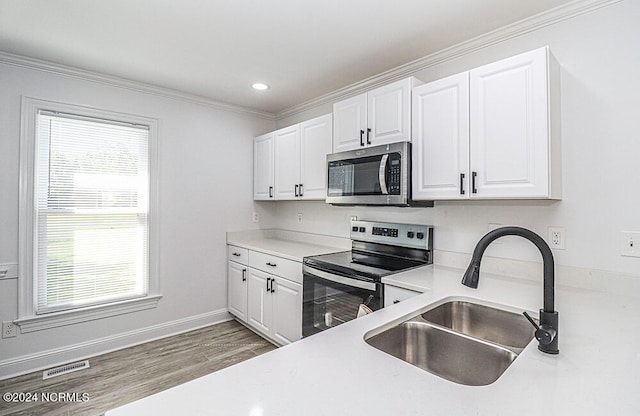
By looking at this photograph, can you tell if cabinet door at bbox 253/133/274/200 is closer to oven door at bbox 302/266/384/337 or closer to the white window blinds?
the white window blinds

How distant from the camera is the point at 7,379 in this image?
235 centimetres

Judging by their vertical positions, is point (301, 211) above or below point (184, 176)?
below

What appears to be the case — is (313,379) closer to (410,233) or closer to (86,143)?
(410,233)

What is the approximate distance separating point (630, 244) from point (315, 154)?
220 centimetres

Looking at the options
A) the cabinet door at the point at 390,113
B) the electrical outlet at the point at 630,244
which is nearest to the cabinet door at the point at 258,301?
the cabinet door at the point at 390,113

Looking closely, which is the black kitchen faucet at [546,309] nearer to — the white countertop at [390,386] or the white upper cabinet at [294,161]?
the white countertop at [390,386]

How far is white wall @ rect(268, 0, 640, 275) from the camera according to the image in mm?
1579

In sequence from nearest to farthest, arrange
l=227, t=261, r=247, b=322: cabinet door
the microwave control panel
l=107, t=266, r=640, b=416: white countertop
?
l=107, t=266, r=640, b=416: white countertop
the microwave control panel
l=227, t=261, r=247, b=322: cabinet door

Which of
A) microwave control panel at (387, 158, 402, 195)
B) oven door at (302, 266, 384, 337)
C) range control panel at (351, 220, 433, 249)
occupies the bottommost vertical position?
oven door at (302, 266, 384, 337)

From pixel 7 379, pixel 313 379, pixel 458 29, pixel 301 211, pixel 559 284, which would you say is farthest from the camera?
pixel 301 211

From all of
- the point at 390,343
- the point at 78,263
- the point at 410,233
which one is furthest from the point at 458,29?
the point at 78,263

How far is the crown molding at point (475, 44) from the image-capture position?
1.72 m

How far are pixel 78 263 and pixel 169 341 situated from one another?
107 centimetres

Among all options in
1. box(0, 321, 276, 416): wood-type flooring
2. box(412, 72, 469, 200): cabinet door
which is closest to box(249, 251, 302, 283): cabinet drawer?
box(0, 321, 276, 416): wood-type flooring
